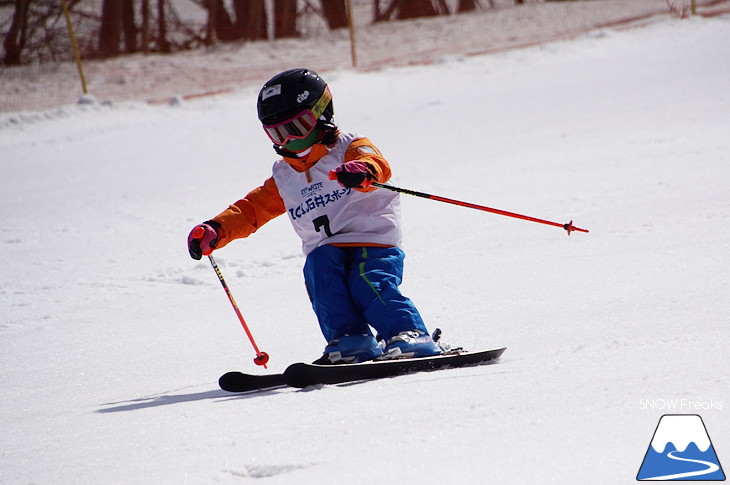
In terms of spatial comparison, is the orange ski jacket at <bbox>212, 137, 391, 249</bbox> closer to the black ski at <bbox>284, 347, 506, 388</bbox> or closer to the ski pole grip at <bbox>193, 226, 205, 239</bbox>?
the ski pole grip at <bbox>193, 226, 205, 239</bbox>

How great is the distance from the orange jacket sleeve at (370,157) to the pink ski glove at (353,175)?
0.31 feet


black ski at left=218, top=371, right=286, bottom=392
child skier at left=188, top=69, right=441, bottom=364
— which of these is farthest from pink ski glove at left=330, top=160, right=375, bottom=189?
black ski at left=218, top=371, right=286, bottom=392

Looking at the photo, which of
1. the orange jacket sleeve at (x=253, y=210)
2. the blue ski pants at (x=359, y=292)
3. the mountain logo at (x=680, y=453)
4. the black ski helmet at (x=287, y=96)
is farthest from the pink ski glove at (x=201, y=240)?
the mountain logo at (x=680, y=453)

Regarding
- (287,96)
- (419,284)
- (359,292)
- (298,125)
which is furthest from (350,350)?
(419,284)

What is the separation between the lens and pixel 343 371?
3332 millimetres

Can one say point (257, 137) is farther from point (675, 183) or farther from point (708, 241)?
point (708, 241)

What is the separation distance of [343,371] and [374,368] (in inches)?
5.4

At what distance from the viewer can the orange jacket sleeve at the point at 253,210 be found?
4.08 meters

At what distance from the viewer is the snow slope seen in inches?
101

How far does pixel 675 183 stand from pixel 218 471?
537 centimetres

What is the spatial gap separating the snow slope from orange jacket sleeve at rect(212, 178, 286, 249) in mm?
700

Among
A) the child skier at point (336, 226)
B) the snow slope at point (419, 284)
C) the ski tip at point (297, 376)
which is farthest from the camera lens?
the child skier at point (336, 226)

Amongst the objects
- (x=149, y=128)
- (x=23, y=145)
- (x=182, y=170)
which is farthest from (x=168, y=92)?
(x=182, y=170)

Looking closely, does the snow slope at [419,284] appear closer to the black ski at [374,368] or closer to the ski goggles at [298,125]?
the black ski at [374,368]
